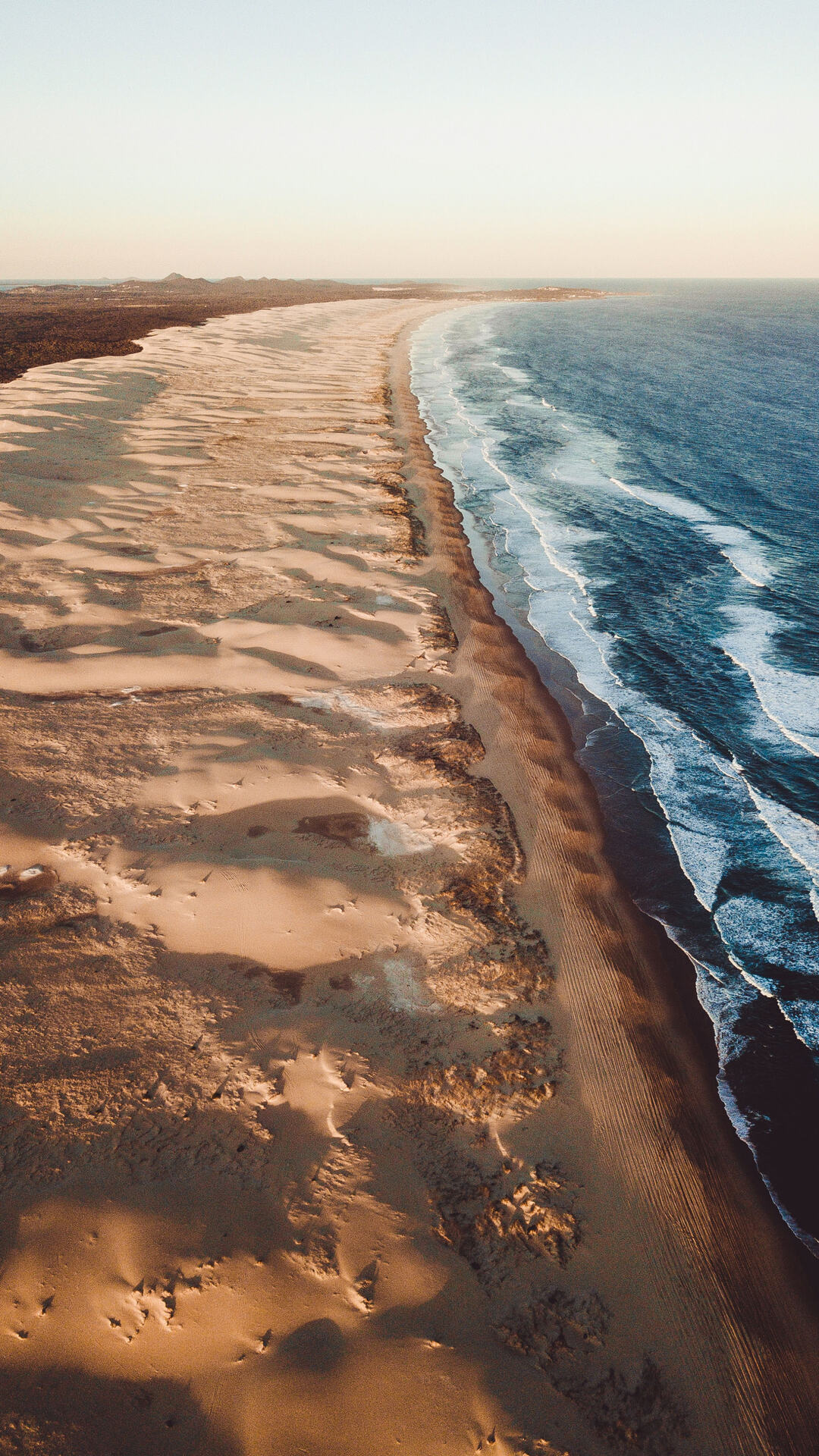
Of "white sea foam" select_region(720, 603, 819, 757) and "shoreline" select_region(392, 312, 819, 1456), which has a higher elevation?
"white sea foam" select_region(720, 603, 819, 757)

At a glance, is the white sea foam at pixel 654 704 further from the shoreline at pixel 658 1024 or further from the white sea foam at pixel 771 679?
the shoreline at pixel 658 1024

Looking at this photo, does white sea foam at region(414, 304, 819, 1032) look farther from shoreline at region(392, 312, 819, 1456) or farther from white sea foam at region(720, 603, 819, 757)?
shoreline at region(392, 312, 819, 1456)

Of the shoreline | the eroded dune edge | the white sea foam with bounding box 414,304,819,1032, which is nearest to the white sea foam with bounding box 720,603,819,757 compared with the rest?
the white sea foam with bounding box 414,304,819,1032

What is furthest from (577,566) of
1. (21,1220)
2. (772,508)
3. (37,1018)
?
(21,1220)

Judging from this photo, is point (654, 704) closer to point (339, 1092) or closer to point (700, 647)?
point (700, 647)

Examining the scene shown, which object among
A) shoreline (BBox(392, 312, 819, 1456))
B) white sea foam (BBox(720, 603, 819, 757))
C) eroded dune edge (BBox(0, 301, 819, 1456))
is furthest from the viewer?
white sea foam (BBox(720, 603, 819, 757))

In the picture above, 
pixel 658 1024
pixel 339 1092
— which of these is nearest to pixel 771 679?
pixel 658 1024
